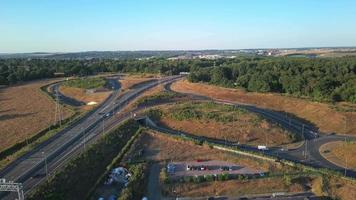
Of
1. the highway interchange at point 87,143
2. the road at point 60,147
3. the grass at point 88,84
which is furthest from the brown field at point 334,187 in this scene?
the grass at point 88,84

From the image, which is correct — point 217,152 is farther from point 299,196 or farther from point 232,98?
point 232,98

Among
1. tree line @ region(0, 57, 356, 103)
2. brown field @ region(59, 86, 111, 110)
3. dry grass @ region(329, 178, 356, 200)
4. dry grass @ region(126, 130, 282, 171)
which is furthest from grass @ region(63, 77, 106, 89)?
dry grass @ region(329, 178, 356, 200)

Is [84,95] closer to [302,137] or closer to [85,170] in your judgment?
[85,170]

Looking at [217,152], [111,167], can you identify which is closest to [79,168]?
[111,167]

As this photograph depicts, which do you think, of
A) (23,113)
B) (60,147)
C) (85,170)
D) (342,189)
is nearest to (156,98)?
(23,113)

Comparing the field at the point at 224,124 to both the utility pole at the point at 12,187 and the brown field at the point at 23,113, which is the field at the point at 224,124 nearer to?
the brown field at the point at 23,113

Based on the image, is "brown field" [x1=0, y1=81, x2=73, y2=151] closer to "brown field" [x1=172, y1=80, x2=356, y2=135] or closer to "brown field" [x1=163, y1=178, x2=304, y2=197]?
"brown field" [x1=163, y1=178, x2=304, y2=197]

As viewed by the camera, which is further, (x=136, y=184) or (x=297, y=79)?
(x=297, y=79)
